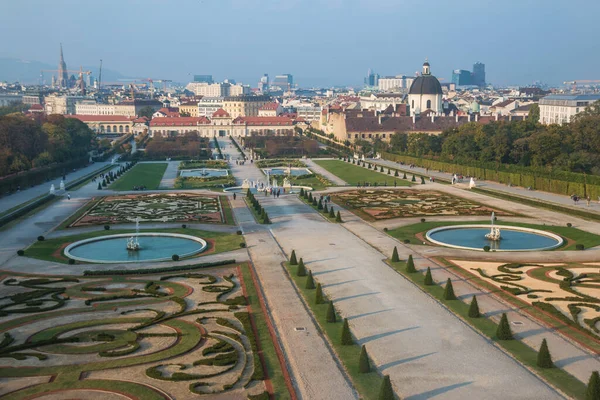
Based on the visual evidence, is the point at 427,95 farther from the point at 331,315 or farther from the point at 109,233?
the point at 331,315

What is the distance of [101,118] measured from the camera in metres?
177

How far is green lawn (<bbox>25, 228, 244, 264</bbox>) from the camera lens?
37.2 metres

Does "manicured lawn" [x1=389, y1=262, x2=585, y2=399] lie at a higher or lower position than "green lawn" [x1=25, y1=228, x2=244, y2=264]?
lower

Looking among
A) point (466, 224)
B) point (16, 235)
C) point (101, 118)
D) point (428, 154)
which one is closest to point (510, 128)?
point (428, 154)

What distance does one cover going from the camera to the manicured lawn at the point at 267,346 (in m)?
19.8

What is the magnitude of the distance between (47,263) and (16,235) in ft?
29.4

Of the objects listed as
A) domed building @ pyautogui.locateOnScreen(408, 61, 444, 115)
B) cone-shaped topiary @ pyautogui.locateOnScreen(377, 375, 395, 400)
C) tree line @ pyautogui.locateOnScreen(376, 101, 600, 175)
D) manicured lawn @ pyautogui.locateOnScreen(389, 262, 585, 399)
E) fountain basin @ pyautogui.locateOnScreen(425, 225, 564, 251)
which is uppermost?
domed building @ pyautogui.locateOnScreen(408, 61, 444, 115)

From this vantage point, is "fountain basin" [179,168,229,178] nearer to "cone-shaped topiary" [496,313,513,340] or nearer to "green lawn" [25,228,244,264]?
"green lawn" [25,228,244,264]

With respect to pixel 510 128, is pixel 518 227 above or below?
below

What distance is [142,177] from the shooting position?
262 ft

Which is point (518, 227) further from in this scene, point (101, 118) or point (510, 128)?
point (101, 118)

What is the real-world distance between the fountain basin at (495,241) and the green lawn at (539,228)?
69 cm

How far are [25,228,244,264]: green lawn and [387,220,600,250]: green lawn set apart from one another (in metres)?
10.2

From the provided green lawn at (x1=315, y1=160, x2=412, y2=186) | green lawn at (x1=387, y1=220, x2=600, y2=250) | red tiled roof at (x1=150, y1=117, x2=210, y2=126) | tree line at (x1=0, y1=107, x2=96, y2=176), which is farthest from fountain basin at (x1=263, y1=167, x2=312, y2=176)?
red tiled roof at (x1=150, y1=117, x2=210, y2=126)
